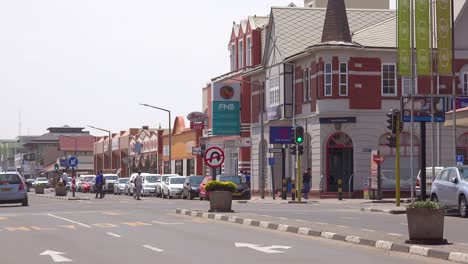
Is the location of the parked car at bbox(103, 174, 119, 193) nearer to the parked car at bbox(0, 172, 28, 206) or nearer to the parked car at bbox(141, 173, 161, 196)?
the parked car at bbox(141, 173, 161, 196)

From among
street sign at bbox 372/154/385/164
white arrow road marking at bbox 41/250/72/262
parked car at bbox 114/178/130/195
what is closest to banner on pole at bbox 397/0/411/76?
street sign at bbox 372/154/385/164

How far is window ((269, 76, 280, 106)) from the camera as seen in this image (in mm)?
61438

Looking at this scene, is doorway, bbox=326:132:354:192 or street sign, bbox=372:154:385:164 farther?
doorway, bbox=326:132:354:192

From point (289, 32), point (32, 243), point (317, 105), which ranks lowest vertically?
point (32, 243)

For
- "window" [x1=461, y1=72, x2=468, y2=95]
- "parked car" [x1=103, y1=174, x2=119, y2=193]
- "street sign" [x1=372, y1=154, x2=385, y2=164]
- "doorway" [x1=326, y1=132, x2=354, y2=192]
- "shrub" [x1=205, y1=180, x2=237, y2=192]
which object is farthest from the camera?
"parked car" [x1=103, y1=174, x2=119, y2=193]

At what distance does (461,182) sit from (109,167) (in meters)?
95.2

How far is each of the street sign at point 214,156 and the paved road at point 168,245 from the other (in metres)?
4.69

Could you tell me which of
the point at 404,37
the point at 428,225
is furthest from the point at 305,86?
the point at 428,225

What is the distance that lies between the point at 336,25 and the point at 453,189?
1046 inches

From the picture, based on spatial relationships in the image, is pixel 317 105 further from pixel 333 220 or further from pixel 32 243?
pixel 32 243

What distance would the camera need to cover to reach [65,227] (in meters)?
25.3

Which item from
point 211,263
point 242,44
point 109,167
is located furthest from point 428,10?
point 109,167

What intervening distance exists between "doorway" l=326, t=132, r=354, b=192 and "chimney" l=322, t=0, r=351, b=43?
5.48 m

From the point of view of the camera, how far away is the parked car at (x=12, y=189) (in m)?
43.8
